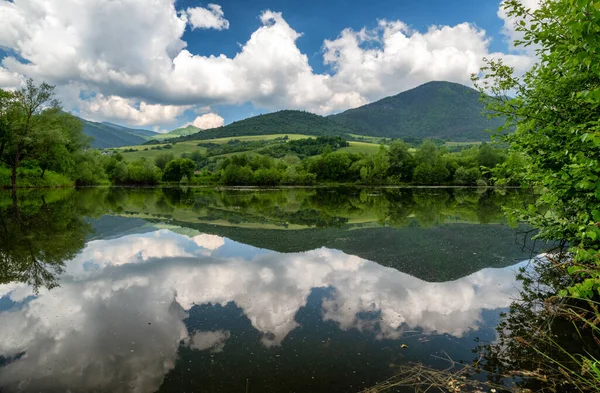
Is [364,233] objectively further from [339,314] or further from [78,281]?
[78,281]

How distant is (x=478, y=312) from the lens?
1006 cm

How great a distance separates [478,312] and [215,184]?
114981 millimetres

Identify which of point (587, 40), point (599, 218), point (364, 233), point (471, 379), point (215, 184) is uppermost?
point (587, 40)

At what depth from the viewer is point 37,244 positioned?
17266 millimetres

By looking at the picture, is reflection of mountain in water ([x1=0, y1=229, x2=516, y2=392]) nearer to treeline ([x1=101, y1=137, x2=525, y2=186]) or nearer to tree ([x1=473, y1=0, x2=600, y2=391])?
tree ([x1=473, y1=0, x2=600, y2=391])

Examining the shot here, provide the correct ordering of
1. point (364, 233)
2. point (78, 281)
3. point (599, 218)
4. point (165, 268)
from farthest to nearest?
point (364, 233) → point (165, 268) → point (78, 281) → point (599, 218)

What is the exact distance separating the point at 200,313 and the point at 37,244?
12836mm

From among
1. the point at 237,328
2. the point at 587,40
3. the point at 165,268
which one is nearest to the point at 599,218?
the point at 587,40

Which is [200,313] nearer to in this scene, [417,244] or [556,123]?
[556,123]

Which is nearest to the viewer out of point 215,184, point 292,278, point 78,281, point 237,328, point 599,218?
point 599,218

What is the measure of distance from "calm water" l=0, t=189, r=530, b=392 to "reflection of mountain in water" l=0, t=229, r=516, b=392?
0.14 ft

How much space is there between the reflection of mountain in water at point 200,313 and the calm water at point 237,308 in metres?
0.04

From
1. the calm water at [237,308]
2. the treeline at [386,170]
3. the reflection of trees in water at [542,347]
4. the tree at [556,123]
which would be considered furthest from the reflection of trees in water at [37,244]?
the treeline at [386,170]

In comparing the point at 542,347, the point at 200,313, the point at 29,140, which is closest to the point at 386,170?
the point at 29,140
